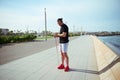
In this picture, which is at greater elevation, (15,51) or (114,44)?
(15,51)

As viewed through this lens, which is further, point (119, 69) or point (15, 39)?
point (15, 39)

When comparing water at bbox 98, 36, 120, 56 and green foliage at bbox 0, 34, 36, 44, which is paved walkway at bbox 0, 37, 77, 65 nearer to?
water at bbox 98, 36, 120, 56

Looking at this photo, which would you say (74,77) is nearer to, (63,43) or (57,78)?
(57,78)

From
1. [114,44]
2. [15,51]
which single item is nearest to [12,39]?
[15,51]

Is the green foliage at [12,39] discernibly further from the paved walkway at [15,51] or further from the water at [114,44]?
the water at [114,44]

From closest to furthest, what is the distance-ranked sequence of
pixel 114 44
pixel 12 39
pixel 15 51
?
1. pixel 15 51
2. pixel 114 44
3. pixel 12 39

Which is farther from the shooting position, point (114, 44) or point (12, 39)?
point (12, 39)

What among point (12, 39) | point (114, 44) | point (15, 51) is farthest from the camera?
point (12, 39)

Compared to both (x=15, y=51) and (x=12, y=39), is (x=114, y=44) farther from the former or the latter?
(x=15, y=51)

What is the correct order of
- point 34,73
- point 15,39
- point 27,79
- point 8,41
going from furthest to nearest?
point 15,39, point 8,41, point 34,73, point 27,79

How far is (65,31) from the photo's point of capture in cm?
614

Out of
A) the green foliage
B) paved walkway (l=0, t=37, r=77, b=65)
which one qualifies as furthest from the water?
the green foliage

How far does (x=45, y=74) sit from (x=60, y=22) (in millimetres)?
1926

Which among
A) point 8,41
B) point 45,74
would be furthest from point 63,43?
point 8,41
